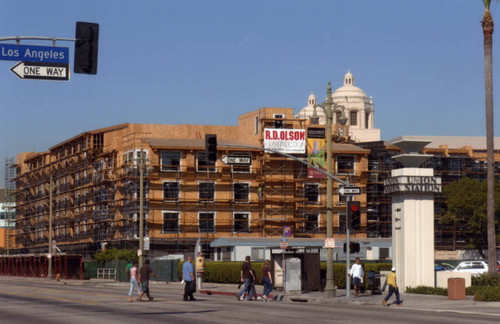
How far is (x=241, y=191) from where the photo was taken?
9838 centimetres

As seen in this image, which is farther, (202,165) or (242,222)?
(242,222)

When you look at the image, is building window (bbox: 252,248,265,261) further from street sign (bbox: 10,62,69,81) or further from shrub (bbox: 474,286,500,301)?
street sign (bbox: 10,62,69,81)

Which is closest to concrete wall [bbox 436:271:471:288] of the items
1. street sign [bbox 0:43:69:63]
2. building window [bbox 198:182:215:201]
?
street sign [bbox 0:43:69:63]

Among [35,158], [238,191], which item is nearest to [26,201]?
[35,158]

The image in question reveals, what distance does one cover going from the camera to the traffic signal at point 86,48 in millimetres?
19781

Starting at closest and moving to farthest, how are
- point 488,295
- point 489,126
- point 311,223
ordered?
point 488,295 → point 489,126 → point 311,223

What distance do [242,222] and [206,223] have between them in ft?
14.0

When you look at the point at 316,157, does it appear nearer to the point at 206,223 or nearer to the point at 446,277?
the point at 206,223

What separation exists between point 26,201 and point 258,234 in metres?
53.5

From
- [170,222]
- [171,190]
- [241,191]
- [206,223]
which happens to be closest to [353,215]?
[206,223]

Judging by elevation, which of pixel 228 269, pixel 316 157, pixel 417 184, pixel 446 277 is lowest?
pixel 446 277

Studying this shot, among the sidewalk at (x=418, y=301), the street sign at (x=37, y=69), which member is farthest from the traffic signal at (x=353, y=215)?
the street sign at (x=37, y=69)

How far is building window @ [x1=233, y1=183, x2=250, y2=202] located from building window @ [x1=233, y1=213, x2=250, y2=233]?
1992 millimetres

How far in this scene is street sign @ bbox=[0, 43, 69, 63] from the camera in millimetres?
21281
